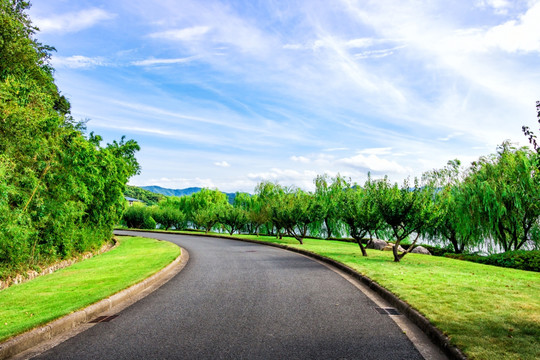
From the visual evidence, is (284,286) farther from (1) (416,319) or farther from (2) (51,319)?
(2) (51,319)

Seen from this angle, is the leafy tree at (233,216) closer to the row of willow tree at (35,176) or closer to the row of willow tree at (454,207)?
the row of willow tree at (454,207)

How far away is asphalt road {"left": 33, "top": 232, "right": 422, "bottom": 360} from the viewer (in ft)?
13.5

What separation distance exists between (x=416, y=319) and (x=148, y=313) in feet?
15.0

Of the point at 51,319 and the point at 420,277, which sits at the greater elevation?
the point at 420,277

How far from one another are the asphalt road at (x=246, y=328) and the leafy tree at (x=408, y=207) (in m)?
6.77

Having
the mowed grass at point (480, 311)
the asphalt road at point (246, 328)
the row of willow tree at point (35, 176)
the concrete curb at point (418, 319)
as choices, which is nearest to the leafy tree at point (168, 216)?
the row of willow tree at point (35, 176)

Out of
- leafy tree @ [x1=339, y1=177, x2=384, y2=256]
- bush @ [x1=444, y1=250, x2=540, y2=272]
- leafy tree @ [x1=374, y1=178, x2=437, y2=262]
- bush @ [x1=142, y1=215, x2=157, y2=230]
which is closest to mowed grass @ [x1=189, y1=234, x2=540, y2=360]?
leafy tree @ [x1=374, y1=178, x2=437, y2=262]

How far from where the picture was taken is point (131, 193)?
124 meters

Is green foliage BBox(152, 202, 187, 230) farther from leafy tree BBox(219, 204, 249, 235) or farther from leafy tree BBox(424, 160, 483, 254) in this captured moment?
leafy tree BBox(424, 160, 483, 254)

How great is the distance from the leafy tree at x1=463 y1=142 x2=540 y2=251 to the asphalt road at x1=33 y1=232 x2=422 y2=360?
15.7 metres

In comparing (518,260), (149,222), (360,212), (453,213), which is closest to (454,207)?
(453,213)

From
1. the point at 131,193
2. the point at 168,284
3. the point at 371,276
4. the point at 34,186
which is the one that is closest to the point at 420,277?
the point at 371,276

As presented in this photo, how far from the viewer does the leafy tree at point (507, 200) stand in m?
18.9

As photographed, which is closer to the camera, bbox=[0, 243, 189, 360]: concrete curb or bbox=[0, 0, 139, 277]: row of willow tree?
bbox=[0, 243, 189, 360]: concrete curb
